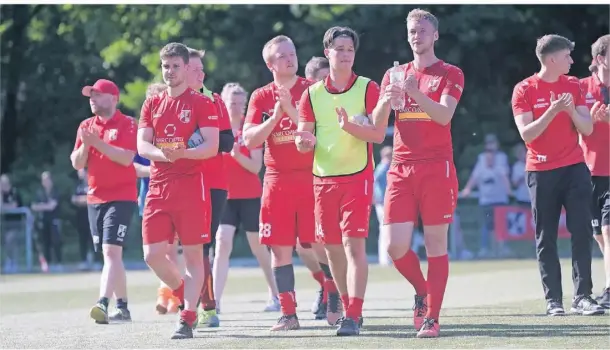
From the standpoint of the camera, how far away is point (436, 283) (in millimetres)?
9867

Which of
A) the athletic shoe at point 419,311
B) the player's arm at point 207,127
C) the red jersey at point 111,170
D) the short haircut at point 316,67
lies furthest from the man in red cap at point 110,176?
the athletic shoe at point 419,311

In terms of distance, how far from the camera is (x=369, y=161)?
1045 cm

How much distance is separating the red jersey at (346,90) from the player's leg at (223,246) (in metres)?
2.93

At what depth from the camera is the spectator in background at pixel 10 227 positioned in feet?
83.9

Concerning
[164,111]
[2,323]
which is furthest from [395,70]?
[2,323]

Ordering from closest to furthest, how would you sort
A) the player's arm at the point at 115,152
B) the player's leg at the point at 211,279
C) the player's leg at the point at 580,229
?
1. the player's leg at the point at 580,229
2. the player's leg at the point at 211,279
3. the player's arm at the point at 115,152

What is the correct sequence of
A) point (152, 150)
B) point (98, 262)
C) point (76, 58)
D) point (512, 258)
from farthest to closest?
1. point (76, 58)
2. point (98, 262)
3. point (512, 258)
4. point (152, 150)

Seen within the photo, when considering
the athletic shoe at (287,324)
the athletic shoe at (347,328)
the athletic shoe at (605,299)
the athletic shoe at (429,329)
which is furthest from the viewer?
the athletic shoe at (605,299)

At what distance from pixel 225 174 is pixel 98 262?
13.6 m

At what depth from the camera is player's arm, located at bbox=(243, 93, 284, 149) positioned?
10617 millimetres

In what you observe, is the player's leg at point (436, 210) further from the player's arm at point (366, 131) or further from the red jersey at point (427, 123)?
the player's arm at point (366, 131)

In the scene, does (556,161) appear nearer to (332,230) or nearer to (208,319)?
(332,230)

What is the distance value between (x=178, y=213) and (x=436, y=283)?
2.08m

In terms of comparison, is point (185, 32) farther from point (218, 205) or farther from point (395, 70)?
point (395, 70)
